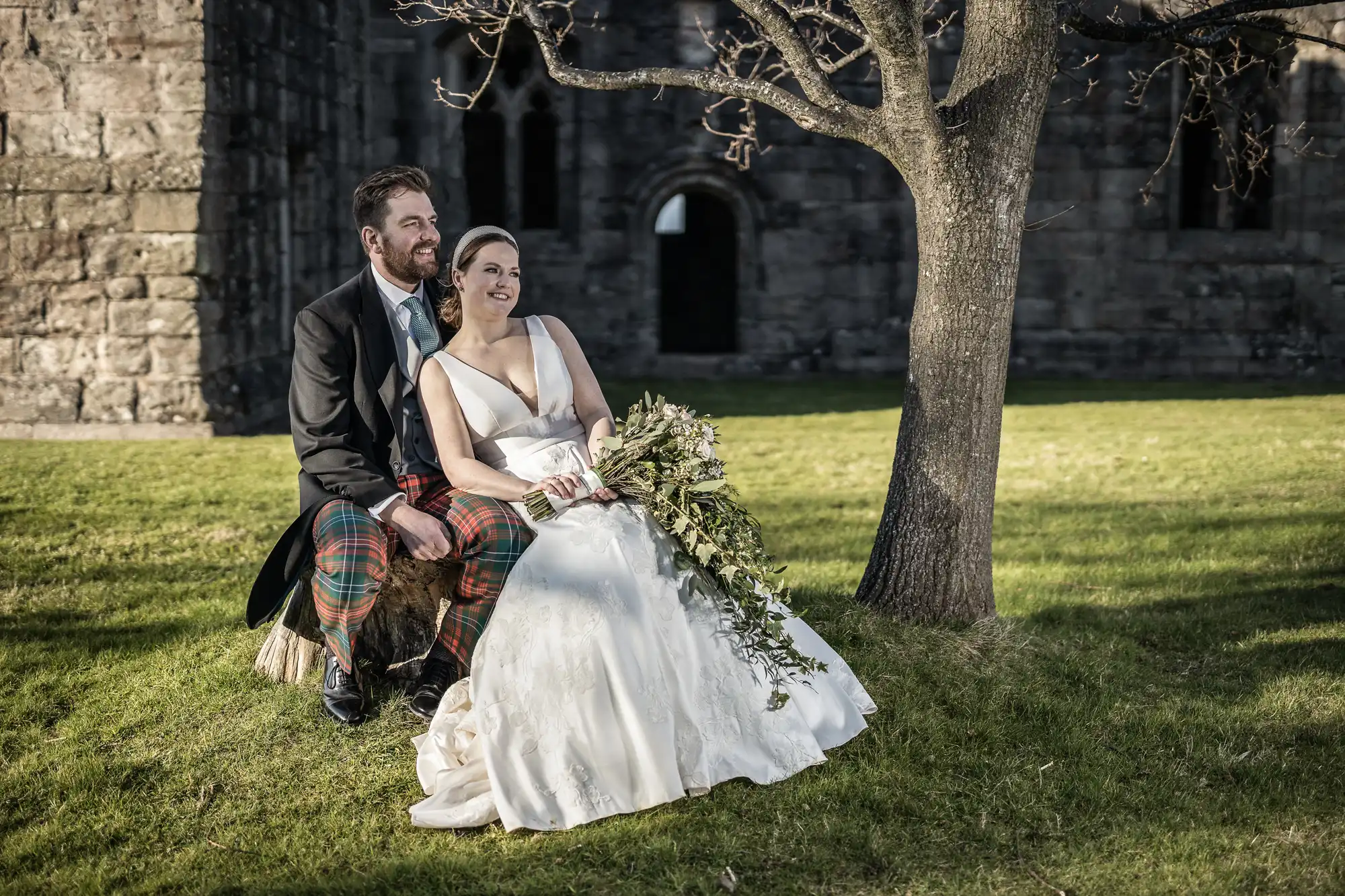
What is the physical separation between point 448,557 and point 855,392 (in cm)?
1050

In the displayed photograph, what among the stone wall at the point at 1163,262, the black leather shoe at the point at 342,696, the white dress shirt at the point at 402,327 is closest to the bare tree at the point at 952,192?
the white dress shirt at the point at 402,327

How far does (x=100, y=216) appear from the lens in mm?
10555

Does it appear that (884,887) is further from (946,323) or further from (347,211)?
(347,211)

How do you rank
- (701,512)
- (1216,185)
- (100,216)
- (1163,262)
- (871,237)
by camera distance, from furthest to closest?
(1216,185) → (871,237) → (1163,262) → (100,216) → (701,512)

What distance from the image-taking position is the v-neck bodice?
4.57 m

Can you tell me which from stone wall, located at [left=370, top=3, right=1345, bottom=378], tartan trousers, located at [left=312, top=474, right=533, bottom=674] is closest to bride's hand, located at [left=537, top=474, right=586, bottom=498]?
tartan trousers, located at [left=312, top=474, right=533, bottom=674]

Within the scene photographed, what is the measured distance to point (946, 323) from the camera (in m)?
5.29

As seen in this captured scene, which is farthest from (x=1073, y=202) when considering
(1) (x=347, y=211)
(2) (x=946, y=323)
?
(2) (x=946, y=323)

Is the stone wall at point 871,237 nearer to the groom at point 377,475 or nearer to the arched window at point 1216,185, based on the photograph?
the arched window at point 1216,185

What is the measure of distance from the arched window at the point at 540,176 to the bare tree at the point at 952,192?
1125cm

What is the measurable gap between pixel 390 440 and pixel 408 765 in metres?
1.19

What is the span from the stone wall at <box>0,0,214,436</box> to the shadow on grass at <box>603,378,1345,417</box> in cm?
419

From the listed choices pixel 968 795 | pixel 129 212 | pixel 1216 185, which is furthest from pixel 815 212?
pixel 968 795

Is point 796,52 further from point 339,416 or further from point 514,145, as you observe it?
point 514,145
